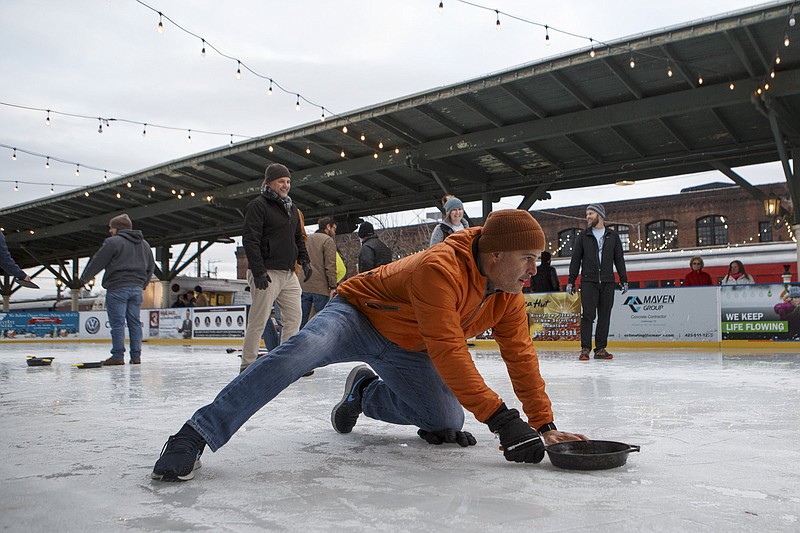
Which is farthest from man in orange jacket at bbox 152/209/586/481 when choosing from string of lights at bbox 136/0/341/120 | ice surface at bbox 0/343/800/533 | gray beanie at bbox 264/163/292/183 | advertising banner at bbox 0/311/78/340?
advertising banner at bbox 0/311/78/340

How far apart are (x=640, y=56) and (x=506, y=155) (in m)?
4.19

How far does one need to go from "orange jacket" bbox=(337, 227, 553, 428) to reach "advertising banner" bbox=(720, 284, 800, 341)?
8050mm

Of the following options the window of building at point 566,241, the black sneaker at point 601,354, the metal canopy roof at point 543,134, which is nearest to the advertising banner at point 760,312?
the metal canopy roof at point 543,134

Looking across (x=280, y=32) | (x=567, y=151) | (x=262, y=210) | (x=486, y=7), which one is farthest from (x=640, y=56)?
(x=262, y=210)

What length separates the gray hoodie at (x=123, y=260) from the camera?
7043mm

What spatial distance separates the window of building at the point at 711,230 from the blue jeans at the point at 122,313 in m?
30.2

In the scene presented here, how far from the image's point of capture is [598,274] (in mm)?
7441

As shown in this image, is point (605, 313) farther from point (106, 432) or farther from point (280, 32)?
point (280, 32)

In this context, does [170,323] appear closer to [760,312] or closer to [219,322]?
[219,322]

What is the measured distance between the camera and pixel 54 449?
2.50 metres

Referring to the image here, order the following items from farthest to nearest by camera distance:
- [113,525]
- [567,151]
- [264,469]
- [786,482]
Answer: [567,151] < [264,469] < [786,482] < [113,525]

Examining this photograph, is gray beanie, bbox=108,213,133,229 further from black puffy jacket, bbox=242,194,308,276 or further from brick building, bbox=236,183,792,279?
brick building, bbox=236,183,792,279

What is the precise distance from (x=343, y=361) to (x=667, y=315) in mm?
8749

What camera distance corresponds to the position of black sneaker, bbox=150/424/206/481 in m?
1.97
